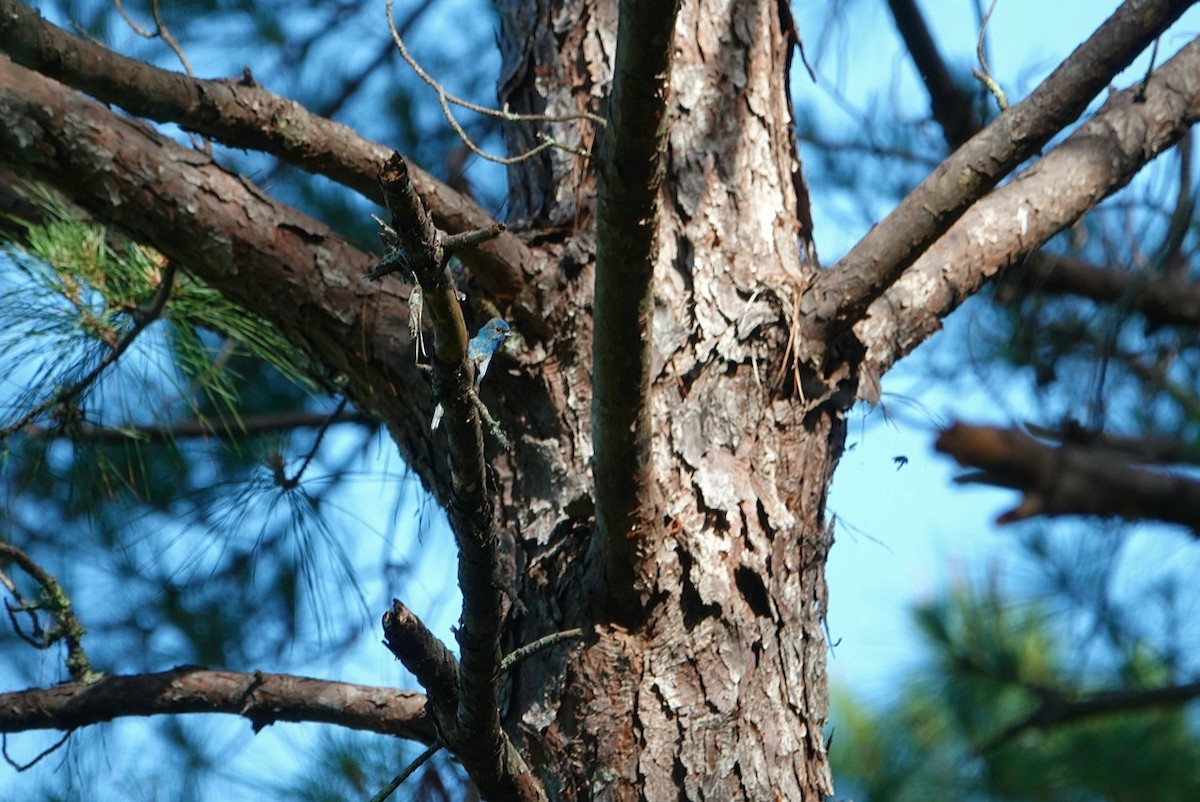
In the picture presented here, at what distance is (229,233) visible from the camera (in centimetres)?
142

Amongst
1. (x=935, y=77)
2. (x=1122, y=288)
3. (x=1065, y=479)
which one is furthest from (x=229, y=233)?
(x=1122, y=288)

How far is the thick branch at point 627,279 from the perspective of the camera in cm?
100

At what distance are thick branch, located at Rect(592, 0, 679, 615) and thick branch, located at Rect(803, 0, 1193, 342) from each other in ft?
1.16

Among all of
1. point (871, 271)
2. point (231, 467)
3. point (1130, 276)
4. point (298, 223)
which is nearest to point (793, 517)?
point (871, 271)

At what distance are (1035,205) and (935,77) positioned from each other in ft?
1.53

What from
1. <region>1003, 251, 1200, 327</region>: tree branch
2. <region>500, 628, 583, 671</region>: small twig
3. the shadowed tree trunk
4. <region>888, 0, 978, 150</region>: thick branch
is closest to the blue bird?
the shadowed tree trunk

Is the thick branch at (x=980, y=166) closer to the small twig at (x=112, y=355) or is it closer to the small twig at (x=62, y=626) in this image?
the small twig at (x=112, y=355)

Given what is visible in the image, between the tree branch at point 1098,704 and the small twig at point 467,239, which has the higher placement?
the tree branch at point 1098,704

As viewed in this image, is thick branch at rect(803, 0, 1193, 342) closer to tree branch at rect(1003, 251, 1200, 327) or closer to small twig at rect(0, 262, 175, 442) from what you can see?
small twig at rect(0, 262, 175, 442)

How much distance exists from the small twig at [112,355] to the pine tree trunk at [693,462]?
497mm

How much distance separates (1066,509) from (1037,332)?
4.72 ft

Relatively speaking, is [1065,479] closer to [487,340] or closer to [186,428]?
[487,340]

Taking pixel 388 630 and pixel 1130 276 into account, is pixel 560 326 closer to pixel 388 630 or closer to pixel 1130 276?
pixel 388 630

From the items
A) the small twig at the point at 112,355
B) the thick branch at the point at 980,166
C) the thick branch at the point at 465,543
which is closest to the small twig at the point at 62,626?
the small twig at the point at 112,355
